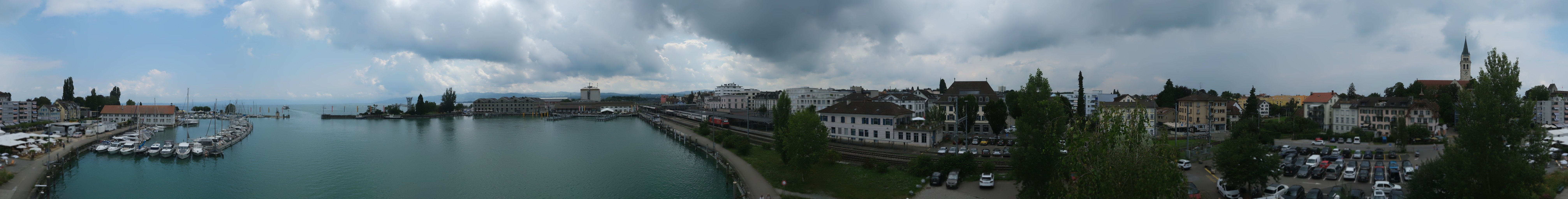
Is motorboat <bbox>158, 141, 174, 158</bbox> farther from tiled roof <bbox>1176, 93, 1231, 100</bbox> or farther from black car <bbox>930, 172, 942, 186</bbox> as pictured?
tiled roof <bbox>1176, 93, 1231, 100</bbox>

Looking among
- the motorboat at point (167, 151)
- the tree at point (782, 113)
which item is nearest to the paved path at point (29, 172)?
the motorboat at point (167, 151)

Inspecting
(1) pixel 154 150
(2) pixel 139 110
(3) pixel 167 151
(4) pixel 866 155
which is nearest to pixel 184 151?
(3) pixel 167 151

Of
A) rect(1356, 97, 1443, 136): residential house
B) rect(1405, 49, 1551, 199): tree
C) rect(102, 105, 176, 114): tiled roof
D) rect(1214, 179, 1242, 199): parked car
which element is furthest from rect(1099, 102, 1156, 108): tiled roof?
rect(102, 105, 176, 114): tiled roof

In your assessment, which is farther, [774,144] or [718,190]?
[774,144]

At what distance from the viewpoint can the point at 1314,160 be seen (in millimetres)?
21484

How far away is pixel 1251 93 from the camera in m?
51.1

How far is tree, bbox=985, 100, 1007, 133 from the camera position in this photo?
1281 inches

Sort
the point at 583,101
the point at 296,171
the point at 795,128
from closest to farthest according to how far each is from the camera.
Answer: the point at 795,128, the point at 296,171, the point at 583,101

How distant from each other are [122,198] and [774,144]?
20735 mm

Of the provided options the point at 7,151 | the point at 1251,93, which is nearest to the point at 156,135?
the point at 7,151

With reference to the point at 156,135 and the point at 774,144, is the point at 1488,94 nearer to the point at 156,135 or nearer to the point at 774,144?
the point at 774,144

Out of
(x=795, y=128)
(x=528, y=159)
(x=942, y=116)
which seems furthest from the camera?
(x=942, y=116)

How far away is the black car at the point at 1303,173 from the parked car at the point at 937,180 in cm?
1008

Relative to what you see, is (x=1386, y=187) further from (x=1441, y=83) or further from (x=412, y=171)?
(x=1441, y=83)
